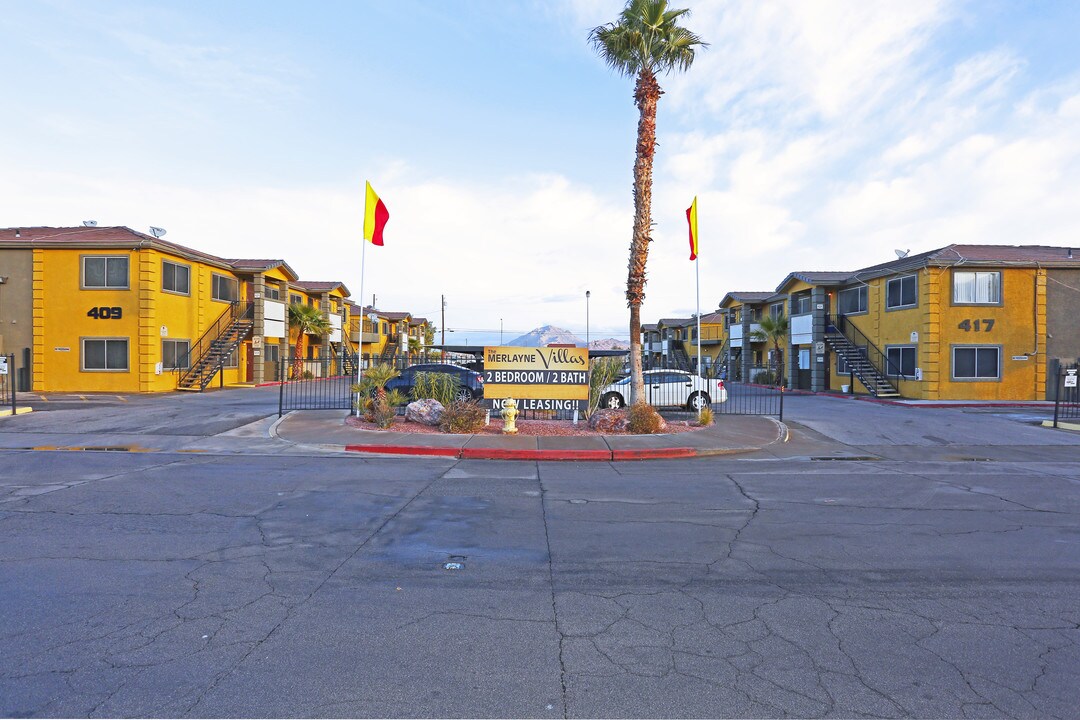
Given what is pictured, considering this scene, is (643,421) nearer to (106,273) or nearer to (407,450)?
(407,450)

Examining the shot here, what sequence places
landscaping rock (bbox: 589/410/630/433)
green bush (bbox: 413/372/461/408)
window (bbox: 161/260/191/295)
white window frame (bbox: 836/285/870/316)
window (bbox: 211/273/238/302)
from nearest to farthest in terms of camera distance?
landscaping rock (bbox: 589/410/630/433)
green bush (bbox: 413/372/461/408)
window (bbox: 161/260/191/295)
white window frame (bbox: 836/285/870/316)
window (bbox: 211/273/238/302)

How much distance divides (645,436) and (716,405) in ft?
33.3

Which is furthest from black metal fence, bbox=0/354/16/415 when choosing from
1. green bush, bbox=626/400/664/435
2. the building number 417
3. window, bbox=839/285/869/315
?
window, bbox=839/285/869/315

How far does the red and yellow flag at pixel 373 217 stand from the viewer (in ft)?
61.9

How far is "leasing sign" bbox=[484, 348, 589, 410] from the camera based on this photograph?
17.1 metres

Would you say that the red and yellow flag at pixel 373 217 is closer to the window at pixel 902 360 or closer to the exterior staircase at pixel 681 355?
the window at pixel 902 360

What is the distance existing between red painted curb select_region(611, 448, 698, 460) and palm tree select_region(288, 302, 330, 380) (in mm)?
29742

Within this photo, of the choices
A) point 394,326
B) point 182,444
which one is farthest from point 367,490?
point 394,326

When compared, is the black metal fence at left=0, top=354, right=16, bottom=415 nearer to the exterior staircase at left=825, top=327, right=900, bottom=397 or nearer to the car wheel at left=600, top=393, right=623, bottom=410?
the car wheel at left=600, top=393, right=623, bottom=410

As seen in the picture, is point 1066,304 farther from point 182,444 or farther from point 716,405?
point 182,444

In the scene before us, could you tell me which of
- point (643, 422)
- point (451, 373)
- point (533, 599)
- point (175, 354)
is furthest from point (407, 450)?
point (175, 354)

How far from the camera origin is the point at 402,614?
4676 mm

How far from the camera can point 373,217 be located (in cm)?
1903

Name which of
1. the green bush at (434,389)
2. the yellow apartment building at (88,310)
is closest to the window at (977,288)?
the green bush at (434,389)
